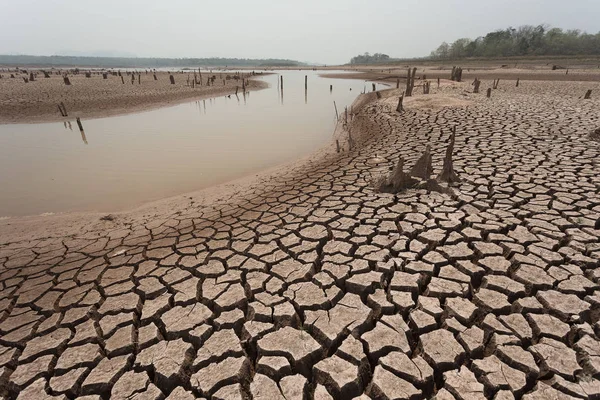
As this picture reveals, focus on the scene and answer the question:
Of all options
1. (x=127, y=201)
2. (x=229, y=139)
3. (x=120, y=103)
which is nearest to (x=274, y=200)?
(x=127, y=201)

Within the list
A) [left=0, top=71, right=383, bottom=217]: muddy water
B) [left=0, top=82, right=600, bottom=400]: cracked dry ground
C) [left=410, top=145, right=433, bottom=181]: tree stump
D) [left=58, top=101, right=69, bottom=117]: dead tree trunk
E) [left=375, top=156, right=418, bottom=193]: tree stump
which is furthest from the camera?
[left=58, top=101, right=69, bottom=117]: dead tree trunk

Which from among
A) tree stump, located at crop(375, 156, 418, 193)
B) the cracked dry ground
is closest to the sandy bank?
tree stump, located at crop(375, 156, 418, 193)

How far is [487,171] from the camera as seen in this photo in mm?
5137

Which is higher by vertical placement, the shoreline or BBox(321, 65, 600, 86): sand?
BBox(321, 65, 600, 86): sand

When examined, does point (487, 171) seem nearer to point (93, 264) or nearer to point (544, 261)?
point (544, 261)

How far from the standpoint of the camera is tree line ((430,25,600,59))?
51906mm

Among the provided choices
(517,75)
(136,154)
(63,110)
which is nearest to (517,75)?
(517,75)

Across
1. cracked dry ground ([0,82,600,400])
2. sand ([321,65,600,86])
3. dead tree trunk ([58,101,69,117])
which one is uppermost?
sand ([321,65,600,86])

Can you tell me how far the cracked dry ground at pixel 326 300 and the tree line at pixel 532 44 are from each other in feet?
221

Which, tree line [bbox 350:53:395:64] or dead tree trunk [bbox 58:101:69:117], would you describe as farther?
tree line [bbox 350:53:395:64]

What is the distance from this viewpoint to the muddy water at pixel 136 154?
20.4ft

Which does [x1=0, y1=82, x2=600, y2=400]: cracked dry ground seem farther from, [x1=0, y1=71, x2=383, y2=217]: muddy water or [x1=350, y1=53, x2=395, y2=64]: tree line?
[x1=350, y1=53, x2=395, y2=64]: tree line

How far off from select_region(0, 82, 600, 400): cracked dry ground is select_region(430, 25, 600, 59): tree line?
67.4m

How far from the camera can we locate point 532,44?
56.8 meters
